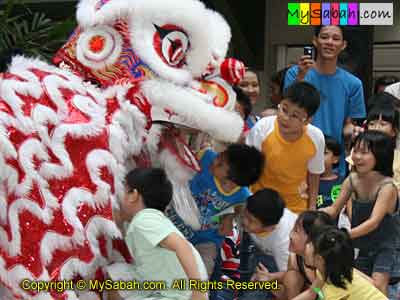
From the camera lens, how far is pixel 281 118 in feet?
9.02

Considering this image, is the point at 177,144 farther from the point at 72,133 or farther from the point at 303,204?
the point at 303,204

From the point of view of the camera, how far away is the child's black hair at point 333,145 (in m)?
3.10

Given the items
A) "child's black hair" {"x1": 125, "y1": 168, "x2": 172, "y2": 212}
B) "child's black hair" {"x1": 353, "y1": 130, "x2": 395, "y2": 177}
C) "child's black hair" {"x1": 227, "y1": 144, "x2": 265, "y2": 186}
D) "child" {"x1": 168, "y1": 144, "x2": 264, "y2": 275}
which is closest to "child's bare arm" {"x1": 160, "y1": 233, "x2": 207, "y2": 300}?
"child's black hair" {"x1": 125, "y1": 168, "x2": 172, "y2": 212}

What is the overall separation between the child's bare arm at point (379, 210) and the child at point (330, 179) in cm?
51

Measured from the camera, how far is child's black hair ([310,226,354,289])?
2174mm

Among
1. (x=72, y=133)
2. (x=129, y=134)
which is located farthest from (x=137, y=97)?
(x=72, y=133)

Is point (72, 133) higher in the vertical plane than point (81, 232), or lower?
higher

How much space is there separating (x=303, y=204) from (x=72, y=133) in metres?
1.26

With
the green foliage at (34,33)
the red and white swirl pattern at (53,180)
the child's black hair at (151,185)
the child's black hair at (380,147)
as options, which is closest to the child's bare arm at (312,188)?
the child's black hair at (380,147)

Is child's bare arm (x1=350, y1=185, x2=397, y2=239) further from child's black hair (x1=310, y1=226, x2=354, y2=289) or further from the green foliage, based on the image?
the green foliage

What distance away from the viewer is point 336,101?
3.13 metres

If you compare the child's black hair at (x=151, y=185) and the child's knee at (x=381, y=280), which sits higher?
the child's black hair at (x=151, y=185)

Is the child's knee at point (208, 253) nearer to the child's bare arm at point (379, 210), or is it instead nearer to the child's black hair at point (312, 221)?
the child's black hair at point (312, 221)

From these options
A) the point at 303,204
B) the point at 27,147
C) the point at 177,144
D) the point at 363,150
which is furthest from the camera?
the point at 303,204
